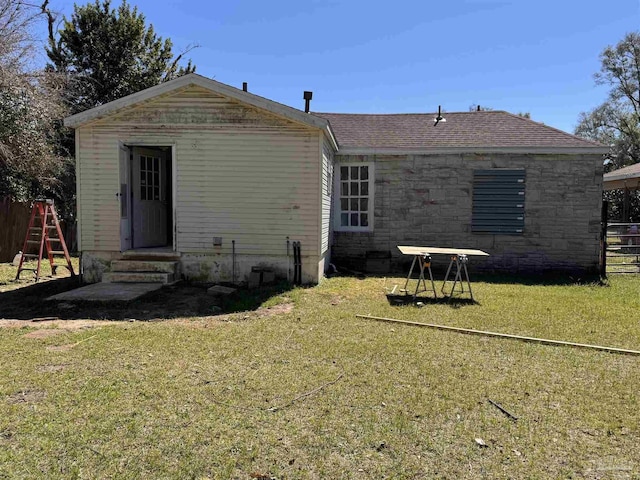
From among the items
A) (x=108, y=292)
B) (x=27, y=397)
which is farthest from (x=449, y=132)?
(x=27, y=397)

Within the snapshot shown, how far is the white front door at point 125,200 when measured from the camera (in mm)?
8383

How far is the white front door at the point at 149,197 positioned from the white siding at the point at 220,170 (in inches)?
29.1

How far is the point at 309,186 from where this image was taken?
26.5ft

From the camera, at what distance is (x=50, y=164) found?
13711mm

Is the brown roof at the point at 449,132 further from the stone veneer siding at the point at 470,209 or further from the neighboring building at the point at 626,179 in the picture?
the neighboring building at the point at 626,179

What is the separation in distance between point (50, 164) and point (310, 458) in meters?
14.3

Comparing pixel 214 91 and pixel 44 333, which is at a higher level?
pixel 214 91

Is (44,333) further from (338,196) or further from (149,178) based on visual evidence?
(338,196)

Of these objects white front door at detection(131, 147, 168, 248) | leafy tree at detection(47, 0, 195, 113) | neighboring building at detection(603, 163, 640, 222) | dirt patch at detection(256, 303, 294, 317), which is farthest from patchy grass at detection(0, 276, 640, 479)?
leafy tree at detection(47, 0, 195, 113)

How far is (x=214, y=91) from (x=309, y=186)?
2407 mm

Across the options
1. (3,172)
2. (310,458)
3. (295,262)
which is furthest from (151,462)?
(3,172)

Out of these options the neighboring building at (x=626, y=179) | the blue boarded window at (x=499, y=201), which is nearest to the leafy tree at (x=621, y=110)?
the neighboring building at (x=626, y=179)

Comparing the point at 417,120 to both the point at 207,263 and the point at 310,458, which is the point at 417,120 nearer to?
the point at 207,263

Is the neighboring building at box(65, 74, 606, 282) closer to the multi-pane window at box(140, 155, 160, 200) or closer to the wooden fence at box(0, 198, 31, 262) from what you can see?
the multi-pane window at box(140, 155, 160, 200)
